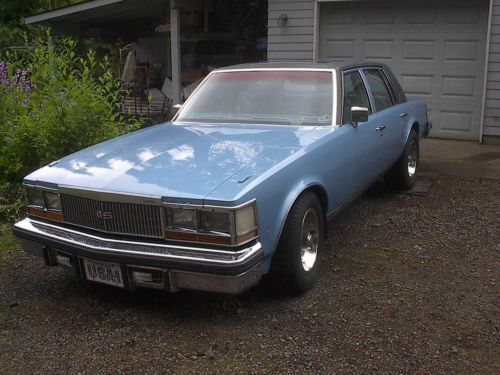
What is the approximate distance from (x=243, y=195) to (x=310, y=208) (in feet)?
2.86

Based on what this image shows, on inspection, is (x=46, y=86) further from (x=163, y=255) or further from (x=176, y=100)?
(x=176, y=100)

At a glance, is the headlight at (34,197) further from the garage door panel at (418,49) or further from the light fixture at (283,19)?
the garage door panel at (418,49)

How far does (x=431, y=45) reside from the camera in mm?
9438

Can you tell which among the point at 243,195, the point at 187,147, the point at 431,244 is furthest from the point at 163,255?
the point at 431,244

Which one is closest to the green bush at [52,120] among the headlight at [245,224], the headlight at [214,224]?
the headlight at [214,224]

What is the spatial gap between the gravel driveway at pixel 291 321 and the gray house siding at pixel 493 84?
15.2 feet

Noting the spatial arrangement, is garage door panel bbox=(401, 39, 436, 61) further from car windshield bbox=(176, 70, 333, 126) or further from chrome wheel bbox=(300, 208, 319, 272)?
chrome wheel bbox=(300, 208, 319, 272)

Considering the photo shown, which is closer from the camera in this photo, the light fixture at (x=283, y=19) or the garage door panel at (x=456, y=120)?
the garage door panel at (x=456, y=120)

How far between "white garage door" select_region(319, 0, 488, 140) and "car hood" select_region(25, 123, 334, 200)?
18.7ft

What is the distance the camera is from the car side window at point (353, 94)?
4906 mm

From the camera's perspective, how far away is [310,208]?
13.1ft

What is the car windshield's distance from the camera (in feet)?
15.9

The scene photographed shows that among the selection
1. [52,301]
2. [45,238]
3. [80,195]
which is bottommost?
[52,301]

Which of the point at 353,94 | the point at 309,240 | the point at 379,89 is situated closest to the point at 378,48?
the point at 379,89
